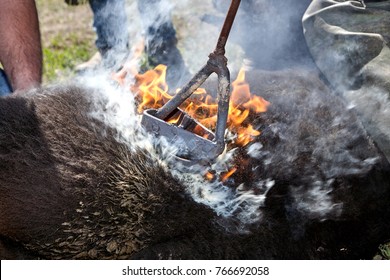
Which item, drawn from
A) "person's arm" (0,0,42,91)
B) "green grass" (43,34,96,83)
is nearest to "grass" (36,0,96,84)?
"green grass" (43,34,96,83)

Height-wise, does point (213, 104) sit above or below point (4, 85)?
below

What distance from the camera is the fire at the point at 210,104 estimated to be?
2.29 meters

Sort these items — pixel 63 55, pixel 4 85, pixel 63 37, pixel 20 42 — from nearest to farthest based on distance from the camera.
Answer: pixel 4 85 → pixel 20 42 → pixel 63 55 → pixel 63 37

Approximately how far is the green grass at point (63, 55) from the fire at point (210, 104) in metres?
2.32

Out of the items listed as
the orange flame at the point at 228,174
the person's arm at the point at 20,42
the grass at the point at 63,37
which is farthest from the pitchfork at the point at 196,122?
the grass at the point at 63,37

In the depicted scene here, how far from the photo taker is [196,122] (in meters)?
2.11

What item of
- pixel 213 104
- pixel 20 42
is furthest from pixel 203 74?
pixel 20 42

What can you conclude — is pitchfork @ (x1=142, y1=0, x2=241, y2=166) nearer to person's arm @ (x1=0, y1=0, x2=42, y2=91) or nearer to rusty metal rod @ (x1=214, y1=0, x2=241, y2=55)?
rusty metal rod @ (x1=214, y1=0, x2=241, y2=55)

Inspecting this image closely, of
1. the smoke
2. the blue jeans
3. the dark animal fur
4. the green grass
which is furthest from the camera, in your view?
the green grass

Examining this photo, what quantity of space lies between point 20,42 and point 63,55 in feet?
5.46

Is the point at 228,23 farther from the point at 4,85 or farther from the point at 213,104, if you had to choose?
the point at 4,85

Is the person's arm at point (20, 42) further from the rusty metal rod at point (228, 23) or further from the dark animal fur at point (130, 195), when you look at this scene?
the rusty metal rod at point (228, 23)

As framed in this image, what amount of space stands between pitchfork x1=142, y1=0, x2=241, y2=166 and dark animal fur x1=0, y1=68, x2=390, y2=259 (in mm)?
131

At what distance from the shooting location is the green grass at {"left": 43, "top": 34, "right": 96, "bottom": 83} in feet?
15.4
